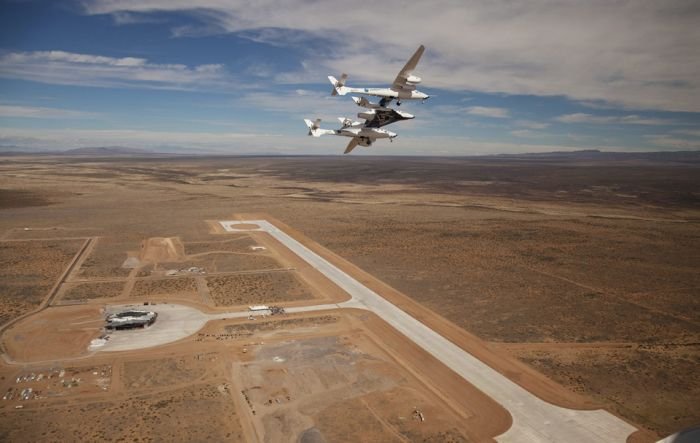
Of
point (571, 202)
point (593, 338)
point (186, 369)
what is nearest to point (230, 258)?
point (186, 369)

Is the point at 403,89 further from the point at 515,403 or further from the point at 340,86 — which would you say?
the point at 515,403

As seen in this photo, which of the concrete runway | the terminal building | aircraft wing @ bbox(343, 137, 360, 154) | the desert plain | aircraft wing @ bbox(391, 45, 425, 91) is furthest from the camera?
aircraft wing @ bbox(343, 137, 360, 154)

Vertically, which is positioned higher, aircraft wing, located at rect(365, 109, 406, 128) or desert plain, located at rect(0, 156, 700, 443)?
aircraft wing, located at rect(365, 109, 406, 128)

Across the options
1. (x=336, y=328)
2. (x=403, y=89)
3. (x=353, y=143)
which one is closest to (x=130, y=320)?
(x=336, y=328)

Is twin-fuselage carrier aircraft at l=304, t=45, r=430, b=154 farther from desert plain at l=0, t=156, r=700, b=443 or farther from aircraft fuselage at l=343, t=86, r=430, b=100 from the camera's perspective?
desert plain at l=0, t=156, r=700, b=443

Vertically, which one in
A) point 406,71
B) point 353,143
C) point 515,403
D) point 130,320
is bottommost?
point 515,403

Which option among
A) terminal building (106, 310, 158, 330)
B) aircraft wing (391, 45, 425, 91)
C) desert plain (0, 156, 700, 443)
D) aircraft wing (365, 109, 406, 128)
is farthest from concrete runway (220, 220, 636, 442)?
aircraft wing (391, 45, 425, 91)
